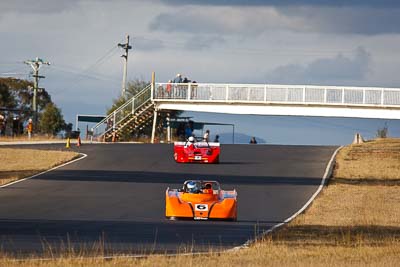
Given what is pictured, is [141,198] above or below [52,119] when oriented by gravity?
below

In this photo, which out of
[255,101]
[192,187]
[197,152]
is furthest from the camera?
[255,101]

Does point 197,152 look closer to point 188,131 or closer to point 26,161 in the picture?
point 26,161

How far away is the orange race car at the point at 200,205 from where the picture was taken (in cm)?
2703

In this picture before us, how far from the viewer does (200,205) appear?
27078 mm

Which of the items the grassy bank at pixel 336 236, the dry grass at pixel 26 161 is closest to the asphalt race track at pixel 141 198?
the grassy bank at pixel 336 236

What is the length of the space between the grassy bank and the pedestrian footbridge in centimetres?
2009

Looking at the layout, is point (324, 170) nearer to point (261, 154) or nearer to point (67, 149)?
point (261, 154)

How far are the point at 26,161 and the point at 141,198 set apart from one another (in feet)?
57.3

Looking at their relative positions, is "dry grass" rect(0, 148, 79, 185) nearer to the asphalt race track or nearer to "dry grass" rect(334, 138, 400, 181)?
the asphalt race track

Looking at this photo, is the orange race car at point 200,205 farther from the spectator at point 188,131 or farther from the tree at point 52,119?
the tree at point 52,119

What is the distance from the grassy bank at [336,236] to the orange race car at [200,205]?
176 centimetres

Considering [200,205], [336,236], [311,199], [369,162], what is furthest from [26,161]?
[336,236]

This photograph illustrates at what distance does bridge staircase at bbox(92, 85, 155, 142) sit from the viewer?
76.2m

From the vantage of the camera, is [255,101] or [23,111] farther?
[23,111]
